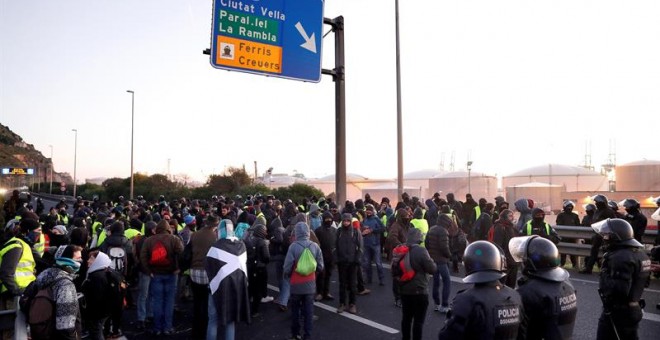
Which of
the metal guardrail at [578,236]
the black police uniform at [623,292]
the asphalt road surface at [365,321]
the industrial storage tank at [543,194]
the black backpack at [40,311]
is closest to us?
the black backpack at [40,311]

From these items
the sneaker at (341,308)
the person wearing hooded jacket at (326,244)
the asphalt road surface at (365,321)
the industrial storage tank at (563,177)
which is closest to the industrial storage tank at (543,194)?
the industrial storage tank at (563,177)

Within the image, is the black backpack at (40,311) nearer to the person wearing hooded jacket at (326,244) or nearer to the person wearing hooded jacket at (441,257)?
the person wearing hooded jacket at (326,244)

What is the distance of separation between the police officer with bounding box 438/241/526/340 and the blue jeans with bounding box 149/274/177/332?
16.2 ft

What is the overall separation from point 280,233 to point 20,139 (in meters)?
141

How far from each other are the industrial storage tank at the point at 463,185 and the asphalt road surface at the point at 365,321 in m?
44.2

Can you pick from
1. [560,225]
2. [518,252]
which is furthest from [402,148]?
[518,252]

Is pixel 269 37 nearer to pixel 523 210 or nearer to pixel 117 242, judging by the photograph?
pixel 117 242

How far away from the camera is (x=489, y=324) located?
9.11 feet

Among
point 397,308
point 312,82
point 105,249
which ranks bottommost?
point 397,308

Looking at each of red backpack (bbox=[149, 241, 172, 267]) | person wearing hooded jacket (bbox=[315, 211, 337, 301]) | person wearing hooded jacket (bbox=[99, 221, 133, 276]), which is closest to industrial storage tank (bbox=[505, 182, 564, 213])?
person wearing hooded jacket (bbox=[315, 211, 337, 301])

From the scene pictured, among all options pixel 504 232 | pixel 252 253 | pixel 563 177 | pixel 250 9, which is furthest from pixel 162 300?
pixel 563 177

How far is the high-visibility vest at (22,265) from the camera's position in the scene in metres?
5.48

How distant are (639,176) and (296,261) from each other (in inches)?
2157

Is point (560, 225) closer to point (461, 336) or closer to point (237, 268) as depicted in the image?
point (237, 268)
